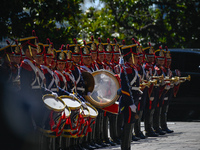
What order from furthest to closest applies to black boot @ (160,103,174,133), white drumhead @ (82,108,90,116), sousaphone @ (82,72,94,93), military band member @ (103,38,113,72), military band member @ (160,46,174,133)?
black boot @ (160,103,174,133), military band member @ (160,46,174,133), military band member @ (103,38,113,72), sousaphone @ (82,72,94,93), white drumhead @ (82,108,90,116)

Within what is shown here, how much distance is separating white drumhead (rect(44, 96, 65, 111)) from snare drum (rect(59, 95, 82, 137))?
0.50m

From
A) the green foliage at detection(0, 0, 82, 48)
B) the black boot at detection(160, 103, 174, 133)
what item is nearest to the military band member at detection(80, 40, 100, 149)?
the green foliage at detection(0, 0, 82, 48)

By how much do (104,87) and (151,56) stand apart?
2.47 meters

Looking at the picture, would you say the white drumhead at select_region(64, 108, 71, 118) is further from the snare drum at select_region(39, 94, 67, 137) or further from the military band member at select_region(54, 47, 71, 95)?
the military band member at select_region(54, 47, 71, 95)

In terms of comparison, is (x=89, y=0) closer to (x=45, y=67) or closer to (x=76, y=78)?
(x=76, y=78)

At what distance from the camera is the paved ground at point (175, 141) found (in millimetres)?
11352

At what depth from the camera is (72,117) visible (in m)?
9.95

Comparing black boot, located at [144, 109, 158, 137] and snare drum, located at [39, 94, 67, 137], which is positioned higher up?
snare drum, located at [39, 94, 67, 137]

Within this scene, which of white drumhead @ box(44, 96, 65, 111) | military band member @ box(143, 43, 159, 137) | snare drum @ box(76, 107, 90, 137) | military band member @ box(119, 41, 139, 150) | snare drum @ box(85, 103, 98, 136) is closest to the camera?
white drumhead @ box(44, 96, 65, 111)

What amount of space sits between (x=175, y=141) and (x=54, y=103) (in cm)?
424

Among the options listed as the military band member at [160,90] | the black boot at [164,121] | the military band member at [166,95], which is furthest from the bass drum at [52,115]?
the black boot at [164,121]

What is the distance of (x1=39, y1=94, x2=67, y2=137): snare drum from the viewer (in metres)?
8.95

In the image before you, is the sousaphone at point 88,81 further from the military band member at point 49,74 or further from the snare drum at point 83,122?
the military band member at point 49,74

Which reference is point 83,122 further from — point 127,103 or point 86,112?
point 127,103
